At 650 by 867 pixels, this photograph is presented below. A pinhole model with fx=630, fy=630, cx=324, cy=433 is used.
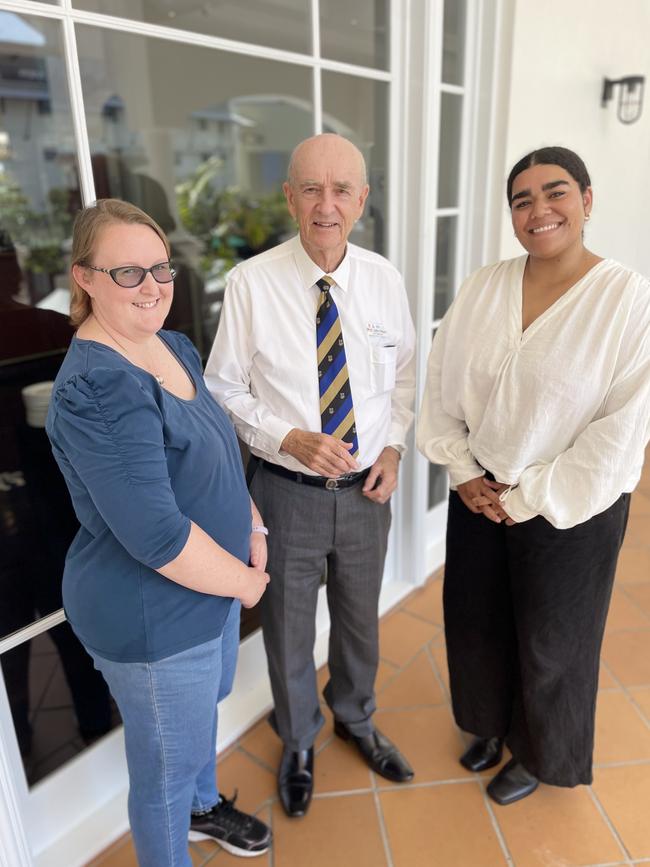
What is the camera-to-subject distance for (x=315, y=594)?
188 cm

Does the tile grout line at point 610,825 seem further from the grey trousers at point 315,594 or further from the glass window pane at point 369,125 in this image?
the glass window pane at point 369,125

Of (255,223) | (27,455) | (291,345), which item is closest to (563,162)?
(291,345)

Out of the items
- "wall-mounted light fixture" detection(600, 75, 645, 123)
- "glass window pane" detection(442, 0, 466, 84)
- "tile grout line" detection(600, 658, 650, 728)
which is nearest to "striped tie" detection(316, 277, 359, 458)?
"glass window pane" detection(442, 0, 466, 84)

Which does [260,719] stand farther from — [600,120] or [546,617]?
[600,120]

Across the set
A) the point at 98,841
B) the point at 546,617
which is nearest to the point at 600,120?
the point at 546,617

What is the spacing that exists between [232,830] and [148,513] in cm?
123

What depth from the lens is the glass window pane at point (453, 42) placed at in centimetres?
249

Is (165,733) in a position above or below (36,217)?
below

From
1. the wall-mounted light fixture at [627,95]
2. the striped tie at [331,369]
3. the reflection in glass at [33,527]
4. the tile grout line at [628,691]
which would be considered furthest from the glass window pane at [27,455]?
the wall-mounted light fixture at [627,95]

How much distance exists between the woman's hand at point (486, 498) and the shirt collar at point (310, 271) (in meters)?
0.63

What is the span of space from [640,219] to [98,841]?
4.88m

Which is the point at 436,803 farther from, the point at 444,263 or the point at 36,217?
the point at 36,217

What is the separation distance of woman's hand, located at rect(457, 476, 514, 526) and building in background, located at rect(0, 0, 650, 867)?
101 cm

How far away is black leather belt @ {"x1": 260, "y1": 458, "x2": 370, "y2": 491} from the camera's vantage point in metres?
1.75
